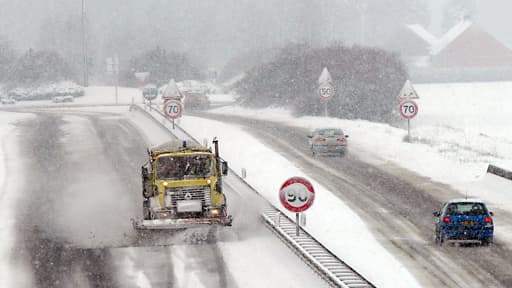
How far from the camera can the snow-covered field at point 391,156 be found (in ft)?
66.5

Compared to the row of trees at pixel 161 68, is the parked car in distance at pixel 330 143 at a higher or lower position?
lower

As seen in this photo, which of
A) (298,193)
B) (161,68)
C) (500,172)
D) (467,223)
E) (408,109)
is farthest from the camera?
(161,68)

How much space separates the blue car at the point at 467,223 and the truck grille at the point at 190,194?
18.3 ft

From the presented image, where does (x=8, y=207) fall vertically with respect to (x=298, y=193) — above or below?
below

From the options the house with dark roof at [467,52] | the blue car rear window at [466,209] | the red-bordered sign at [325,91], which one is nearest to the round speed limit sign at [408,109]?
the red-bordered sign at [325,91]

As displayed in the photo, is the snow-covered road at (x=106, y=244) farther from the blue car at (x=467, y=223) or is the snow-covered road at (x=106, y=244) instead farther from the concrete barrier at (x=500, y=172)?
the concrete barrier at (x=500, y=172)

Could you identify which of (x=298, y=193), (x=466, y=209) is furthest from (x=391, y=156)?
(x=298, y=193)

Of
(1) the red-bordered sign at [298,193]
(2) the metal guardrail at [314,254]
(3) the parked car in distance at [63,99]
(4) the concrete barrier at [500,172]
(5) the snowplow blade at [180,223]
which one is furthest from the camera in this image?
(3) the parked car in distance at [63,99]

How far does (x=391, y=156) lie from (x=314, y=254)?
63.5 ft

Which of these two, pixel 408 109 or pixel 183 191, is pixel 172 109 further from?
pixel 183 191

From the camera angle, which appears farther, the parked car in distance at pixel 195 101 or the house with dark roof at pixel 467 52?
the house with dark roof at pixel 467 52

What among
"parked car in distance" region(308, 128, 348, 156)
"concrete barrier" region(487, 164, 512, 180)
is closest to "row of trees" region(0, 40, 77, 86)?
"parked car in distance" region(308, 128, 348, 156)

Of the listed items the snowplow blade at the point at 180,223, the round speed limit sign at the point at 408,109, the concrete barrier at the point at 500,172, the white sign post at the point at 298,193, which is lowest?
the snowplow blade at the point at 180,223

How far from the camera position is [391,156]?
120ft
